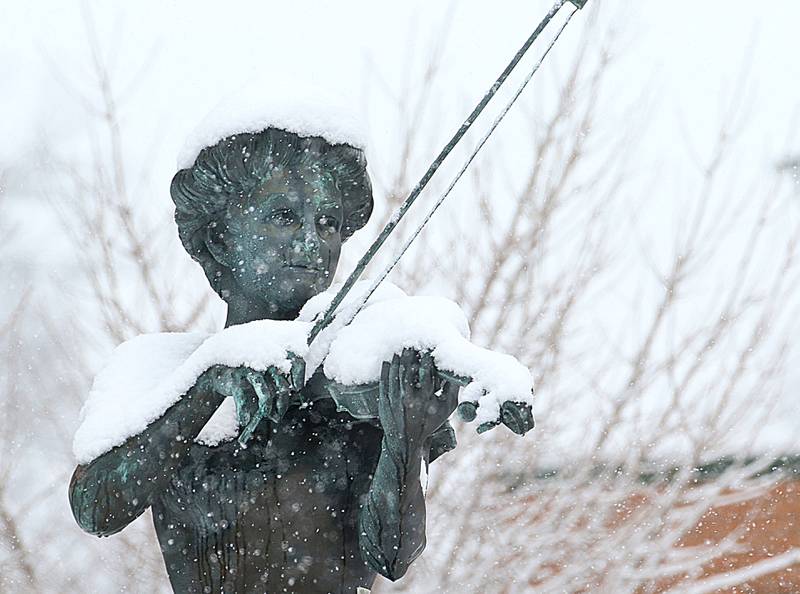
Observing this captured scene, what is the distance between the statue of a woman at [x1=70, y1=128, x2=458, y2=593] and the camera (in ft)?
4.95

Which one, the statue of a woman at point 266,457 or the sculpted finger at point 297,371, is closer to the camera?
the sculpted finger at point 297,371

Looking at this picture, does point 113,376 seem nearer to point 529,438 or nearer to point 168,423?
point 168,423

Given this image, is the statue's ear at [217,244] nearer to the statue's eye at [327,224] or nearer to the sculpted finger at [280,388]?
the statue's eye at [327,224]

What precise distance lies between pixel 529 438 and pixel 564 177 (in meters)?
1.10

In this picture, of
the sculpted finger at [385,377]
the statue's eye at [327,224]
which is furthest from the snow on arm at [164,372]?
the statue's eye at [327,224]

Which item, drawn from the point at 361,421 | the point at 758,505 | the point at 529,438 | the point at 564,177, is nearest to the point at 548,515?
the point at 529,438

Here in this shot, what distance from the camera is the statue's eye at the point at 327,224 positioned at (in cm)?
168

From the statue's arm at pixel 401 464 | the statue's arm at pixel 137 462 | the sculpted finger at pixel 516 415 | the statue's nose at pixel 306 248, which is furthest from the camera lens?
the statue's nose at pixel 306 248

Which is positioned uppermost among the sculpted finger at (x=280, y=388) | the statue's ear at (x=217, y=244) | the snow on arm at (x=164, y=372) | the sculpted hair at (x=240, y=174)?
the sculpted hair at (x=240, y=174)

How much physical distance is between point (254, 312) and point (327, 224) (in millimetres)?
163

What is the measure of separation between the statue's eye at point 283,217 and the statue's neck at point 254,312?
4.5 inches

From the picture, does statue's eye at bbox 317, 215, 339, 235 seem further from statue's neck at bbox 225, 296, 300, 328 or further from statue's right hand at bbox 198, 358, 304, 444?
statue's right hand at bbox 198, 358, 304, 444

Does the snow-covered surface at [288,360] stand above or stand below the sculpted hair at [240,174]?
below

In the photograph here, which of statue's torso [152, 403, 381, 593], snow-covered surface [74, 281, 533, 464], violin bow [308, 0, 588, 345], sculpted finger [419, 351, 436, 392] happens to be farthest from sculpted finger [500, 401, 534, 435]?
statue's torso [152, 403, 381, 593]
